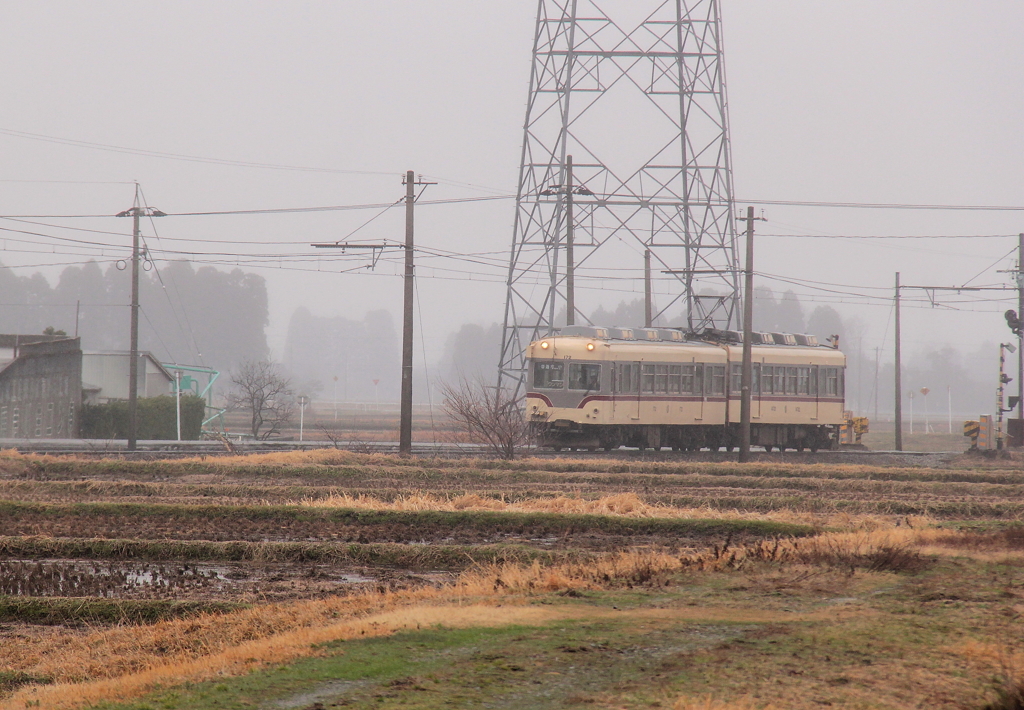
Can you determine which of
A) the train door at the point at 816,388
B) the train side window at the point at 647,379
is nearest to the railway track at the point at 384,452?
the train door at the point at 816,388

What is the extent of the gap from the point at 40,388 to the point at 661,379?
26.0 meters

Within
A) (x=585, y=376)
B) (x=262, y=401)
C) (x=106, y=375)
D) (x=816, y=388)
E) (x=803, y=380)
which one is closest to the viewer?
(x=585, y=376)

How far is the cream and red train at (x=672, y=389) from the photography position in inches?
1258

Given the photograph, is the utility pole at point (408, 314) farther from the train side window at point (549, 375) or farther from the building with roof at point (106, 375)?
the building with roof at point (106, 375)

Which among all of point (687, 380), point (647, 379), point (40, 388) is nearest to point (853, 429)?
point (687, 380)

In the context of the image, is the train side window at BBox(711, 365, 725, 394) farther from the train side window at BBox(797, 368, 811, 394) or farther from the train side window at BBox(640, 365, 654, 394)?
the train side window at BBox(797, 368, 811, 394)

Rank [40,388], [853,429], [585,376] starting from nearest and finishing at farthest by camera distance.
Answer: [585,376], [40,388], [853,429]

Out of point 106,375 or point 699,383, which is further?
point 106,375

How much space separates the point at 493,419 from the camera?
29.7 metres

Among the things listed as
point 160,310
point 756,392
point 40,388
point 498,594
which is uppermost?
point 160,310

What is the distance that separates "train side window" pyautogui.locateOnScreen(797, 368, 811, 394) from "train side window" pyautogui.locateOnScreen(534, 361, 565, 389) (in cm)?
991

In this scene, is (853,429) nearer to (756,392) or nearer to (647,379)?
(756,392)

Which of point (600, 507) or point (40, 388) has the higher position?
point (40, 388)

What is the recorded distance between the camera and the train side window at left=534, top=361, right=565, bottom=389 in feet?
105
